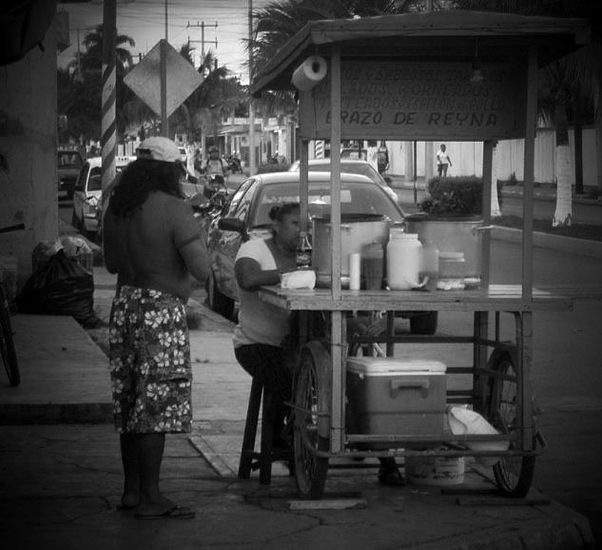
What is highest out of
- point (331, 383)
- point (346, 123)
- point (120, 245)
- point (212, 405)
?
point (346, 123)

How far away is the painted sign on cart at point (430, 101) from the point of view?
7.20 meters

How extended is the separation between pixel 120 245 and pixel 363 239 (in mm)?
1254

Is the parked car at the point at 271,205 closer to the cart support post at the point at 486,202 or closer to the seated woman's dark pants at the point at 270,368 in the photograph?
the cart support post at the point at 486,202

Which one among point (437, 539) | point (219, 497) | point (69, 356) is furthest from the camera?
point (69, 356)

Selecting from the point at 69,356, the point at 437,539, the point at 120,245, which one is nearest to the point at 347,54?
the point at 120,245

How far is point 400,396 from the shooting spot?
6664 millimetres

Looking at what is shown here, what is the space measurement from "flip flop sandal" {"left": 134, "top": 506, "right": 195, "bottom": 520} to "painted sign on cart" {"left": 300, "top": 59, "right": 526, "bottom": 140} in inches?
85.4

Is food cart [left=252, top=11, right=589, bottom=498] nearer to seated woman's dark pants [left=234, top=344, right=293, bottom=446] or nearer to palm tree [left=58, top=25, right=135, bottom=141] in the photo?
seated woman's dark pants [left=234, top=344, right=293, bottom=446]

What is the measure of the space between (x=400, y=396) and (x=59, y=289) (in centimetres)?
860

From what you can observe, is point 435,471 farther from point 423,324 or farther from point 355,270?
point 423,324

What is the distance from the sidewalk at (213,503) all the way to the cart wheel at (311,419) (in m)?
0.11

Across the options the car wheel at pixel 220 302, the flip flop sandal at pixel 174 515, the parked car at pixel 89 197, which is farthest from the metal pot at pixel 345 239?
the parked car at pixel 89 197

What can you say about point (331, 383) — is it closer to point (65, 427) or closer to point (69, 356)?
point (65, 427)

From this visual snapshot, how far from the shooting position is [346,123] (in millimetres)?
7227
